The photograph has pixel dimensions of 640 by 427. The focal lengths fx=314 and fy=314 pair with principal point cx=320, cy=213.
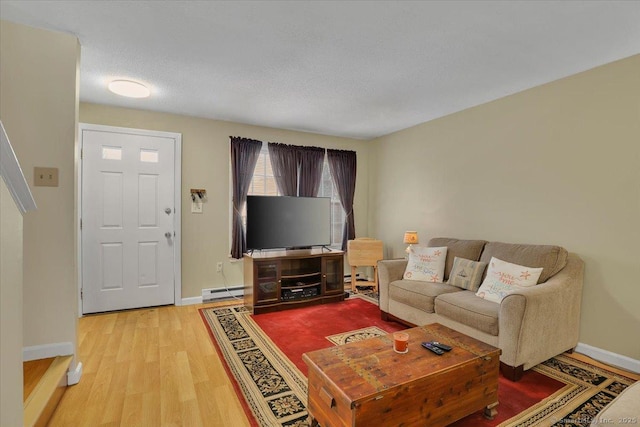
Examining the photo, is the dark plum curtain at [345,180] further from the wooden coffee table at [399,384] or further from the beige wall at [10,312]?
the beige wall at [10,312]

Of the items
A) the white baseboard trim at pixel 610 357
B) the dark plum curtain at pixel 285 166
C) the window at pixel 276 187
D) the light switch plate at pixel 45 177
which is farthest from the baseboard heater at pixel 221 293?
the white baseboard trim at pixel 610 357

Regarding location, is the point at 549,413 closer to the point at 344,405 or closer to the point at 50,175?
the point at 344,405

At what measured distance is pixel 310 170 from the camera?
15.8ft

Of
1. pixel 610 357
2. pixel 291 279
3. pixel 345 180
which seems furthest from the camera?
pixel 345 180

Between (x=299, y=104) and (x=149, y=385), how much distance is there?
9.89 ft

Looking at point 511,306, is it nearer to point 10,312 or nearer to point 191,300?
point 10,312

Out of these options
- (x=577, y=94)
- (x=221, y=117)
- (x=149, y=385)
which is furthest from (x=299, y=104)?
(x=149, y=385)

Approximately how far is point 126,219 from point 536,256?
4364 mm

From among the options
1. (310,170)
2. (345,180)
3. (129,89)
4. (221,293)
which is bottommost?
(221,293)

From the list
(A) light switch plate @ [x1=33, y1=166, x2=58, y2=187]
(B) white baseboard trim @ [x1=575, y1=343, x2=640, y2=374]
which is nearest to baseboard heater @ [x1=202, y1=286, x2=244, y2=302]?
(A) light switch plate @ [x1=33, y1=166, x2=58, y2=187]

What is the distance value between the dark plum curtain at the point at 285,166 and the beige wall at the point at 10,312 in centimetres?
340

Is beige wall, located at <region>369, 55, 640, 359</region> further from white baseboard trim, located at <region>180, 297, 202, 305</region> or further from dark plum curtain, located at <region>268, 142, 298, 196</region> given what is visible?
white baseboard trim, located at <region>180, 297, 202, 305</region>

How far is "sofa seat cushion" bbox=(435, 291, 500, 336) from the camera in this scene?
2438 millimetres

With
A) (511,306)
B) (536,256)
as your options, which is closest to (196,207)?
(511,306)
